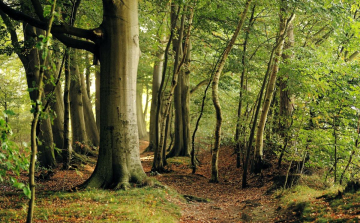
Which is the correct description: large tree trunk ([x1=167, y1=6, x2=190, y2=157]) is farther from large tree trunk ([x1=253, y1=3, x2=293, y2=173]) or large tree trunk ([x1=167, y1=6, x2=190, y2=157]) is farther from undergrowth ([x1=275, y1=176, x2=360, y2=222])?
undergrowth ([x1=275, y1=176, x2=360, y2=222])

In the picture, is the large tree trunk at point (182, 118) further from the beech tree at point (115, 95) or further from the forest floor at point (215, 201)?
the beech tree at point (115, 95)

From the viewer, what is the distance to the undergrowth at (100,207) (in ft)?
17.6

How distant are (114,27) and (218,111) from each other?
16.1ft

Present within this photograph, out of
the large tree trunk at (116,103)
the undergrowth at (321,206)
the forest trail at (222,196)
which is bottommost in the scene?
the forest trail at (222,196)

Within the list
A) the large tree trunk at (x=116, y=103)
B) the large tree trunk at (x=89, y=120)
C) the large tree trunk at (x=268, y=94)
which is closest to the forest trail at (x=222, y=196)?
the large tree trunk at (x=268, y=94)

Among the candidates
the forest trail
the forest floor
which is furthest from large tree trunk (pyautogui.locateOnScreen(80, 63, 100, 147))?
the forest floor

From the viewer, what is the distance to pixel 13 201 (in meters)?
7.00

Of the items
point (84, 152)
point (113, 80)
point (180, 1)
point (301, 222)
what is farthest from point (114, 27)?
point (84, 152)

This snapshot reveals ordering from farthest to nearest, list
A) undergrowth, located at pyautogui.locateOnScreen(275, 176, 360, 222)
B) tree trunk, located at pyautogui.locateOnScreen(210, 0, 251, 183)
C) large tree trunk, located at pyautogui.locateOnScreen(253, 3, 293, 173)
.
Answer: large tree trunk, located at pyautogui.locateOnScreen(253, 3, 293, 173), tree trunk, located at pyautogui.locateOnScreen(210, 0, 251, 183), undergrowth, located at pyautogui.locateOnScreen(275, 176, 360, 222)

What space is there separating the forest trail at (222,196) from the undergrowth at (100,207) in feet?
2.04

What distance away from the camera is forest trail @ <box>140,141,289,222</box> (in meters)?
7.32

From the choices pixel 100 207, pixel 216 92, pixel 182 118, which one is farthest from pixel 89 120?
pixel 100 207

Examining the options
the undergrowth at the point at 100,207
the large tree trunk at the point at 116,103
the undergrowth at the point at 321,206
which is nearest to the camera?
the undergrowth at the point at 321,206

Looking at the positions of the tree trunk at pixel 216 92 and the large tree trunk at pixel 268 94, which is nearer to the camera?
the tree trunk at pixel 216 92
